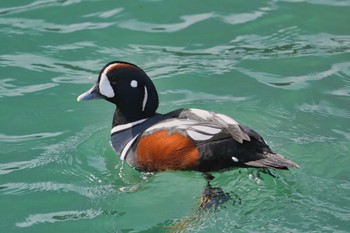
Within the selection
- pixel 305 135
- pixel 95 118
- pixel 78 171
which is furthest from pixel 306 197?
pixel 95 118

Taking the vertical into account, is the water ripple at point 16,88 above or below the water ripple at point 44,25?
below

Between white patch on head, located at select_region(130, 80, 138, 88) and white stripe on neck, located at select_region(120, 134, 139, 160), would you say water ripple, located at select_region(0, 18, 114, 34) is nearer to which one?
white patch on head, located at select_region(130, 80, 138, 88)

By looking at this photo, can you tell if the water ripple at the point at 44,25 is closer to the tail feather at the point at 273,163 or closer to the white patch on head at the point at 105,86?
the white patch on head at the point at 105,86

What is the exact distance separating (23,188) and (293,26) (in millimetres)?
4880

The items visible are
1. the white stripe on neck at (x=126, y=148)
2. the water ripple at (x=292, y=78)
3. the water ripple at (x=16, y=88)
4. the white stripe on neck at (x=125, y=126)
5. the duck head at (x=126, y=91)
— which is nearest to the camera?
the white stripe on neck at (x=126, y=148)

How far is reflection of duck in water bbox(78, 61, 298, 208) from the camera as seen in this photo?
25.2ft

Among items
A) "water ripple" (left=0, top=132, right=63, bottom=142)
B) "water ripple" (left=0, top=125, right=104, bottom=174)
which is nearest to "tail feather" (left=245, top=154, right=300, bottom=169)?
"water ripple" (left=0, top=125, right=104, bottom=174)

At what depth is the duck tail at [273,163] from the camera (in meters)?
7.48

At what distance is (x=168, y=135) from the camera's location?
794 centimetres

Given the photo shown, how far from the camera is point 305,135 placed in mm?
8930

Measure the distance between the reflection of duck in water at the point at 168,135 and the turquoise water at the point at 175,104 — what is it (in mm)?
195

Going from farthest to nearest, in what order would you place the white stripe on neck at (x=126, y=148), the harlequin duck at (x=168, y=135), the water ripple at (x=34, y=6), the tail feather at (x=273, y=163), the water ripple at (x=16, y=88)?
the water ripple at (x=34, y=6), the water ripple at (x=16, y=88), the white stripe on neck at (x=126, y=148), the harlequin duck at (x=168, y=135), the tail feather at (x=273, y=163)

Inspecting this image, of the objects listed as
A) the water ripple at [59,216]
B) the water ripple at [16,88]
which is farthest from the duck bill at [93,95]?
the water ripple at [16,88]

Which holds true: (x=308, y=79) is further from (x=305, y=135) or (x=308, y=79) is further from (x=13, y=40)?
(x=13, y=40)
